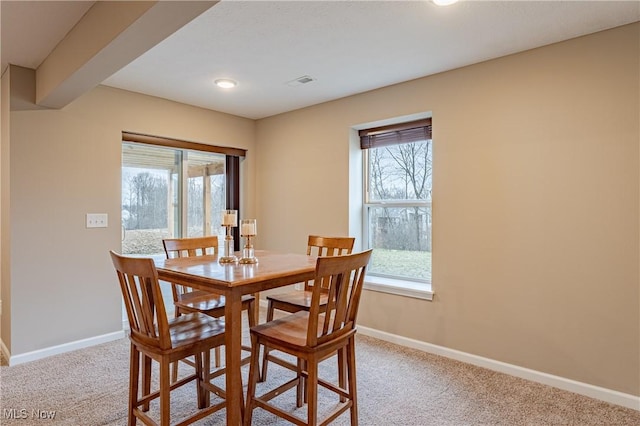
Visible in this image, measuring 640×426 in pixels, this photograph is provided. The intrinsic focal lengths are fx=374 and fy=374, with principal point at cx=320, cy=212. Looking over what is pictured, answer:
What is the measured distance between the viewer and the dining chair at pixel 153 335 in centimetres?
159

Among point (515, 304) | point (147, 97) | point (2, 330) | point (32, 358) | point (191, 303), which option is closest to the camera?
point (191, 303)

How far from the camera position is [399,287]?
326cm

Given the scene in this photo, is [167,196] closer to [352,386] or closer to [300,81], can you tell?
[300,81]

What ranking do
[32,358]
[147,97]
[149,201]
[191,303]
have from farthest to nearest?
1. [149,201]
2. [147,97]
3. [32,358]
4. [191,303]

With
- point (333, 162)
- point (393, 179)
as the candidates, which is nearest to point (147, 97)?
point (333, 162)

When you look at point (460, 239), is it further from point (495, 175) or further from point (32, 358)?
point (32, 358)

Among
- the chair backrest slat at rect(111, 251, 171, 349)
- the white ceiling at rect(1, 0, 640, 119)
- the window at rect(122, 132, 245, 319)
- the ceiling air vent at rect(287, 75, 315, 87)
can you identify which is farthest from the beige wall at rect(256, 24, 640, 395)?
the chair backrest slat at rect(111, 251, 171, 349)

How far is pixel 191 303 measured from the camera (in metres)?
2.40

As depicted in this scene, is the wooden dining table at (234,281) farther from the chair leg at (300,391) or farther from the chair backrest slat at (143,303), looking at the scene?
the chair leg at (300,391)

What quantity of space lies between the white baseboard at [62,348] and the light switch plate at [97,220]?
967 millimetres

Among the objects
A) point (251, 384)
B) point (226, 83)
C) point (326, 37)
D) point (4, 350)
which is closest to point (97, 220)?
point (4, 350)

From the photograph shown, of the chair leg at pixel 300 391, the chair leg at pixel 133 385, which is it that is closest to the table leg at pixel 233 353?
the chair leg at pixel 133 385

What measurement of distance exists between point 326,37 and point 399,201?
1659 millimetres

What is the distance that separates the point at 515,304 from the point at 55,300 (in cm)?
354
